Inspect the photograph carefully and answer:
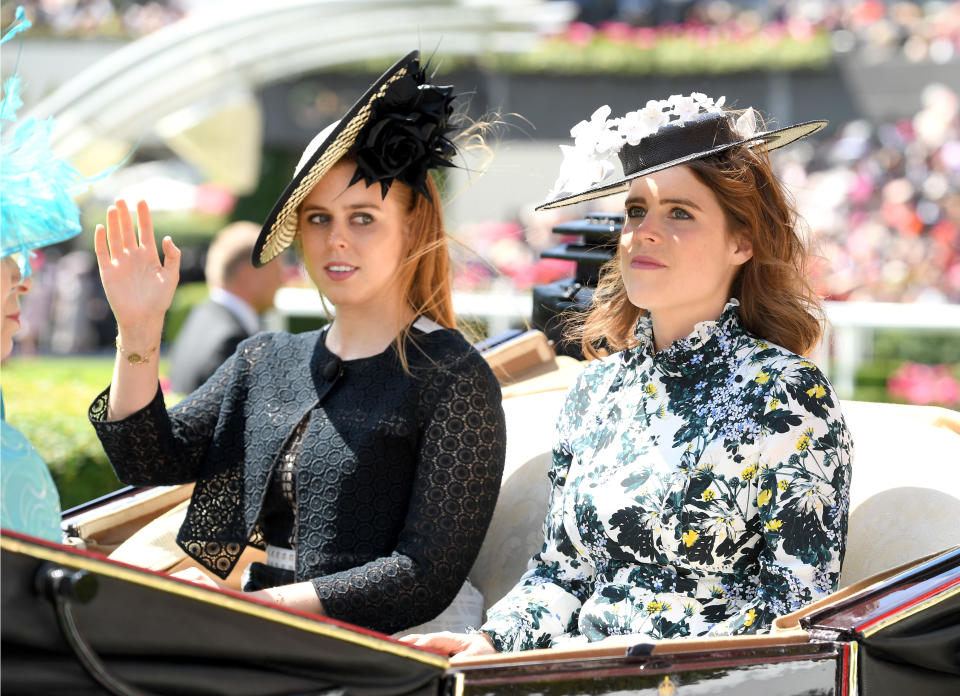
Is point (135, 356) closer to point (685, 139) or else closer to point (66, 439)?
point (685, 139)

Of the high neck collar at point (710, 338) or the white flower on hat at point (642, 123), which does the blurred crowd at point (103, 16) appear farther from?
the high neck collar at point (710, 338)

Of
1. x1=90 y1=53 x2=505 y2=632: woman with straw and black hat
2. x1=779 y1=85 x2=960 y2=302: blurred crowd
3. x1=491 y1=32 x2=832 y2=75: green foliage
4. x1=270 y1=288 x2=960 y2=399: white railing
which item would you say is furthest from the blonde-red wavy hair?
x1=491 y1=32 x2=832 y2=75: green foliage

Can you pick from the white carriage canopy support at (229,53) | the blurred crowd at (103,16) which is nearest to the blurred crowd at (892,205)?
the white carriage canopy support at (229,53)

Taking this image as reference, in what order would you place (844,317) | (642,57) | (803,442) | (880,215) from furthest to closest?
(642,57)
(880,215)
(844,317)
(803,442)

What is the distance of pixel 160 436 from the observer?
2.45 meters

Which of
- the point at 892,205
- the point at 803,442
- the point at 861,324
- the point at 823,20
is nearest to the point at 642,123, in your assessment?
the point at 803,442

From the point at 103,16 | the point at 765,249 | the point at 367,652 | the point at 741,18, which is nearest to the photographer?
the point at 367,652

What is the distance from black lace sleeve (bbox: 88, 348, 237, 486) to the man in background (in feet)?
10.2

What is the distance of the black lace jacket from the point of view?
228 centimetres

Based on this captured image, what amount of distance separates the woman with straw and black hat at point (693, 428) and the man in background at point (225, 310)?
11.8 feet

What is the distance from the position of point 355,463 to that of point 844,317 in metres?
6.28

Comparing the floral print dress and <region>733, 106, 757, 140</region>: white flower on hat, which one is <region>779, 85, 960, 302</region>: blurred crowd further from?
the floral print dress

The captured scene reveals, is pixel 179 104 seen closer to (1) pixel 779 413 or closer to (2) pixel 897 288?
(2) pixel 897 288

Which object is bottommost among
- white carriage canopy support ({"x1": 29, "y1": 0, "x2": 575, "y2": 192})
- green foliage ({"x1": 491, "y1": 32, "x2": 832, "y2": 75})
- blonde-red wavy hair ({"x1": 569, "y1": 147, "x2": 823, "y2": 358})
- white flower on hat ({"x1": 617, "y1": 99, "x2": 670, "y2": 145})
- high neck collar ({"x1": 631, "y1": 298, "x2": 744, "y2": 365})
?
high neck collar ({"x1": 631, "y1": 298, "x2": 744, "y2": 365})
